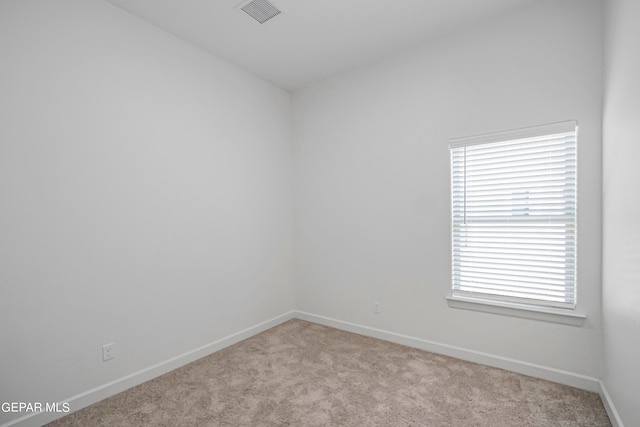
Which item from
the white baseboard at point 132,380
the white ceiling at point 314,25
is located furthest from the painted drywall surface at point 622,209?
the white baseboard at point 132,380

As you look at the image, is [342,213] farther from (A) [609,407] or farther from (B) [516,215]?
(A) [609,407]

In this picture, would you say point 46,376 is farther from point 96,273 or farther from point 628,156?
point 628,156

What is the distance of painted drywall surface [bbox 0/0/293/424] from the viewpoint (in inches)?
76.7

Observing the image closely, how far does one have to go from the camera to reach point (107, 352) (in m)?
2.31

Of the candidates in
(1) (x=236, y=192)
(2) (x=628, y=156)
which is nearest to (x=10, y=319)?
(1) (x=236, y=192)

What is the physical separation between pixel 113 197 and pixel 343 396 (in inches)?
91.5

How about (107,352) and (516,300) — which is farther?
(516,300)

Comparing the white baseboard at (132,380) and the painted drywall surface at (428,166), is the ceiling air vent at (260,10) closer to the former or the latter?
the painted drywall surface at (428,166)

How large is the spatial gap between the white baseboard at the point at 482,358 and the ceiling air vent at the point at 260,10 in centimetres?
319

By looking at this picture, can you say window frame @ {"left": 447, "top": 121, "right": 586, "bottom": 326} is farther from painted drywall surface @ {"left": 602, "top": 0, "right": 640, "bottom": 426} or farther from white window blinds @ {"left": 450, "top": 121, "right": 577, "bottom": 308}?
painted drywall surface @ {"left": 602, "top": 0, "right": 640, "bottom": 426}

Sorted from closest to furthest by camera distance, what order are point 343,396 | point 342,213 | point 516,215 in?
point 343,396 → point 516,215 → point 342,213

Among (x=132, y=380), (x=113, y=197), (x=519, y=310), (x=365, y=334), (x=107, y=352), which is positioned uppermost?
(x=113, y=197)

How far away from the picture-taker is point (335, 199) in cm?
366

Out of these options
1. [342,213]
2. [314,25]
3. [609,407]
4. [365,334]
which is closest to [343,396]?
[365,334]
